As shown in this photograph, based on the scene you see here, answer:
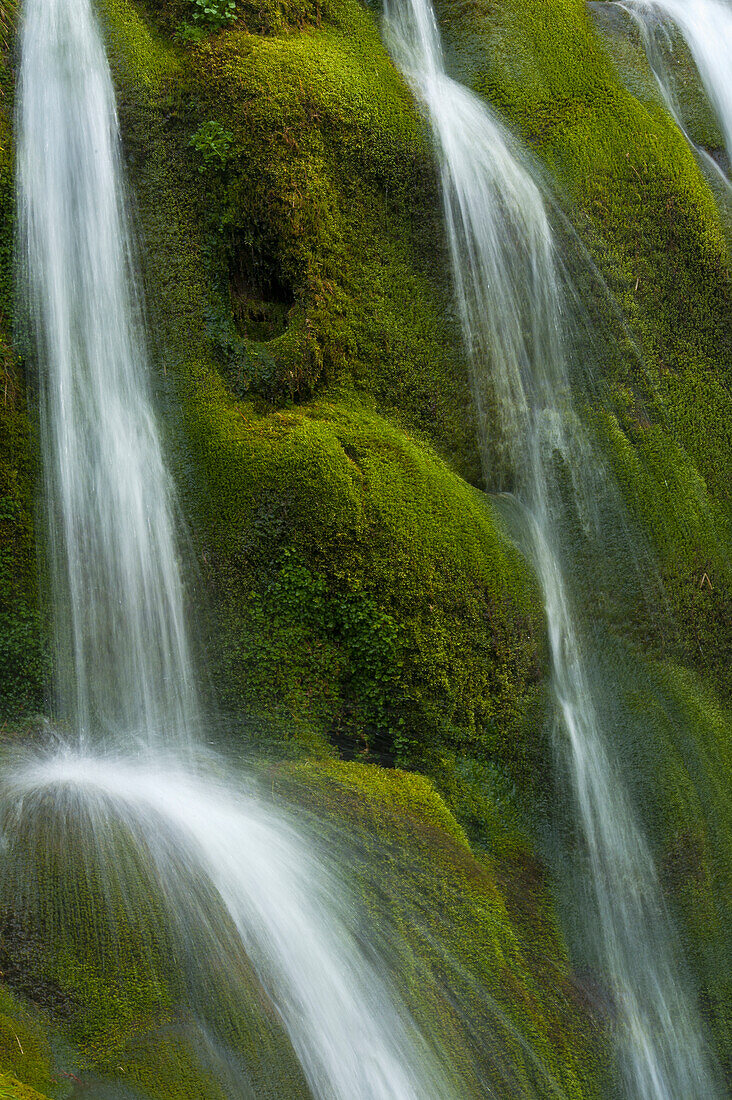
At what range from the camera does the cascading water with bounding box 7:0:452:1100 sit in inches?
172

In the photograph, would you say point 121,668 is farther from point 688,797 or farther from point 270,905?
point 688,797

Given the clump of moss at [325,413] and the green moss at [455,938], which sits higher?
the clump of moss at [325,413]

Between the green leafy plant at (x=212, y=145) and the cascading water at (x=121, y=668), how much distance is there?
66cm

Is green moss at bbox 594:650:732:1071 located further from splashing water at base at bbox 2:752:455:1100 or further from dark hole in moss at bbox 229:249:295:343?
dark hole in moss at bbox 229:249:295:343

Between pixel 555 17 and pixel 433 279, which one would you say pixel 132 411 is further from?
pixel 555 17

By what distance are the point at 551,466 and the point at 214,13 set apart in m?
4.60

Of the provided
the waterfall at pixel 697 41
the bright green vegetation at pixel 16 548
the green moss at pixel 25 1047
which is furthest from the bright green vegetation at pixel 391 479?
the green moss at pixel 25 1047

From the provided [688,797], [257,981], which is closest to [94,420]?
[257,981]

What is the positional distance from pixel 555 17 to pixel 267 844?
805 cm

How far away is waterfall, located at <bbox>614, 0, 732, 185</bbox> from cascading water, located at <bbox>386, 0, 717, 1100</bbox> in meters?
2.27

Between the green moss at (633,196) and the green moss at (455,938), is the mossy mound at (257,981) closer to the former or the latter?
the green moss at (455,938)

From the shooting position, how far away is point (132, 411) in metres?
6.15

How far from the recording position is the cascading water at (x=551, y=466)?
5.32 metres

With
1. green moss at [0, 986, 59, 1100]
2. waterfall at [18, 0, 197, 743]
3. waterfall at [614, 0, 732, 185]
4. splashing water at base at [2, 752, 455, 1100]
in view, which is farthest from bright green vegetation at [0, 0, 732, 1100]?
green moss at [0, 986, 59, 1100]
